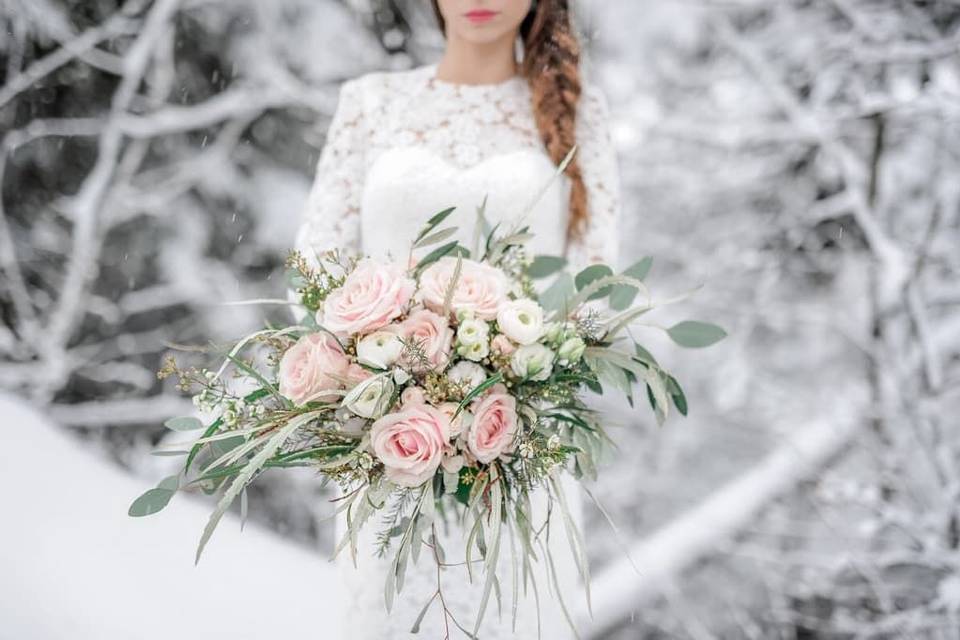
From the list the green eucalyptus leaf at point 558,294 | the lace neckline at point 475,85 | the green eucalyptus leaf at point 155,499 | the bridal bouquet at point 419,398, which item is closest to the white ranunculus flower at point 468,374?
the bridal bouquet at point 419,398

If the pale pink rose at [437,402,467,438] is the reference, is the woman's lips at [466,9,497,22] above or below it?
above

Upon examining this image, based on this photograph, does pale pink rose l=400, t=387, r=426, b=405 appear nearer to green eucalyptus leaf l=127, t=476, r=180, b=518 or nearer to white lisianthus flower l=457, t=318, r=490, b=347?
white lisianthus flower l=457, t=318, r=490, b=347

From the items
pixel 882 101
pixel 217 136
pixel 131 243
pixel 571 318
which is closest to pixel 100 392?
pixel 131 243

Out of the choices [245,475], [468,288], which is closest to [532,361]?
[468,288]

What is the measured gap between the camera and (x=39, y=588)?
2.32m

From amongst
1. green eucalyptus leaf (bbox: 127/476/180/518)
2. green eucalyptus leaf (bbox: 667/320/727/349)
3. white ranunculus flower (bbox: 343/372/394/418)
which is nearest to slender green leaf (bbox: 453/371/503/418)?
white ranunculus flower (bbox: 343/372/394/418)

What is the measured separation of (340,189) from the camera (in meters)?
1.94

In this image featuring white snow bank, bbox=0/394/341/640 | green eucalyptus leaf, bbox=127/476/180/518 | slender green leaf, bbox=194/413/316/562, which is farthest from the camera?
white snow bank, bbox=0/394/341/640

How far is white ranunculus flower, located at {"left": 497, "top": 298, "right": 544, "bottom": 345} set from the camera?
1235 millimetres

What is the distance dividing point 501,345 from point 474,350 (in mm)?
51

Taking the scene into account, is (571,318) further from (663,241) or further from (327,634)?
(663,241)

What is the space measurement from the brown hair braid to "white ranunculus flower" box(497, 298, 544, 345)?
0.68 metres

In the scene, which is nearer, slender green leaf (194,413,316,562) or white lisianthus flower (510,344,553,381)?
slender green leaf (194,413,316,562)

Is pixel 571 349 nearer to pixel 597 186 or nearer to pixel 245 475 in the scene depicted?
pixel 245 475
